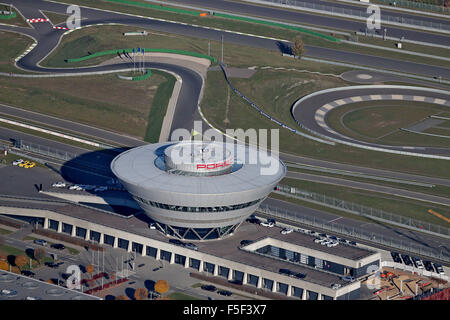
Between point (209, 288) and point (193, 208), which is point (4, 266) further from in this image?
point (209, 288)

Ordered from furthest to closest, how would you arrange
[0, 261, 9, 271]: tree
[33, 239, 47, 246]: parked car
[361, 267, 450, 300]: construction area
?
[33, 239, 47, 246]: parked car, [0, 261, 9, 271]: tree, [361, 267, 450, 300]: construction area

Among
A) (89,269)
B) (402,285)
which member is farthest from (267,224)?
(89,269)

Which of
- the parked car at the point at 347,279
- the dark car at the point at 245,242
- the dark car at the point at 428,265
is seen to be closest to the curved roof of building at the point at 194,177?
the dark car at the point at 245,242

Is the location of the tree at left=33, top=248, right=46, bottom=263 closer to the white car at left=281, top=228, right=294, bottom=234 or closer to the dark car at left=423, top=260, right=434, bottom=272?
the white car at left=281, top=228, right=294, bottom=234

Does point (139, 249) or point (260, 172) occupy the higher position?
point (260, 172)

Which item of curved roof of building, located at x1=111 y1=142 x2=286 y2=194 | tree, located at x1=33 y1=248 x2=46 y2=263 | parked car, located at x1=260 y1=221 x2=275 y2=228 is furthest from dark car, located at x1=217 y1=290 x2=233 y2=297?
tree, located at x1=33 y1=248 x2=46 y2=263
